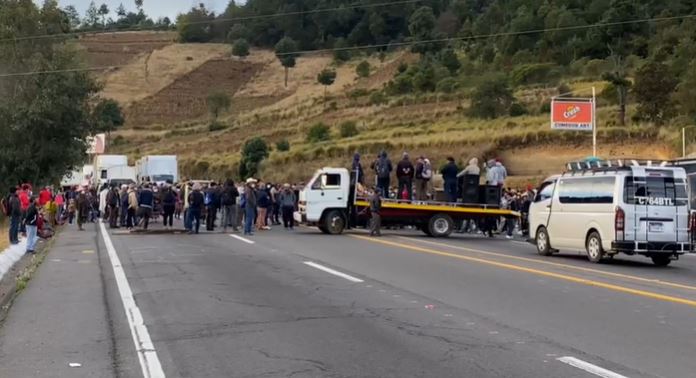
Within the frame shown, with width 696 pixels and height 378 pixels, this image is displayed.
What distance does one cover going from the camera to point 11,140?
136ft

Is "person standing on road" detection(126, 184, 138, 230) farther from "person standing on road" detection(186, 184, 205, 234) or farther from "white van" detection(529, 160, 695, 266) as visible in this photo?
"white van" detection(529, 160, 695, 266)

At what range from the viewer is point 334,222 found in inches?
1265

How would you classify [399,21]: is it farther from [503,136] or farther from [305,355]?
[305,355]

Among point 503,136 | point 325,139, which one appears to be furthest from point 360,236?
point 325,139

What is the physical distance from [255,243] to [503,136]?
3740 centimetres

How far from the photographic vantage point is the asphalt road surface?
954 cm

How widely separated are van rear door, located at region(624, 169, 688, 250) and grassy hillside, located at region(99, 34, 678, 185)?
1203 inches

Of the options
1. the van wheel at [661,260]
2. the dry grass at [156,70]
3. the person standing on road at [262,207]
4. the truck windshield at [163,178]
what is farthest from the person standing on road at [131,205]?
the dry grass at [156,70]

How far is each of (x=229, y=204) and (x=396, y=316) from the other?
21538 mm

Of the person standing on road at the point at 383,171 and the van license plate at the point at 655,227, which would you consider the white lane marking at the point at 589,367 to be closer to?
the van license plate at the point at 655,227

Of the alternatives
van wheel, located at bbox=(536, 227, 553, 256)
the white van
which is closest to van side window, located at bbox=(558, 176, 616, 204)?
the white van

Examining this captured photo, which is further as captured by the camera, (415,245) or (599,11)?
(599,11)

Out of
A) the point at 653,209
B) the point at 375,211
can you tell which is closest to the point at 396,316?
the point at 653,209

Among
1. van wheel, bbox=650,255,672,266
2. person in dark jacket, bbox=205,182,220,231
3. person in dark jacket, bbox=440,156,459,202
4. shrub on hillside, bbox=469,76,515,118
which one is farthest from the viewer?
shrub on hillside, bbox=469,76,515,118
